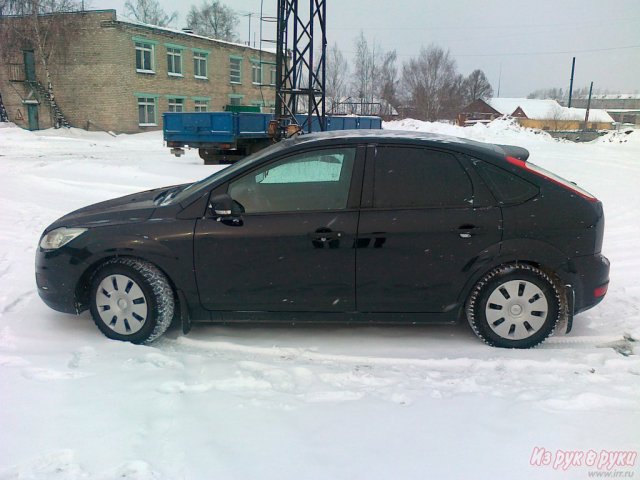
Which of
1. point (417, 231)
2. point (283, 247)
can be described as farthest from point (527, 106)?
point (283, 247)

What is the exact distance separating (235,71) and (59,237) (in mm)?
38694

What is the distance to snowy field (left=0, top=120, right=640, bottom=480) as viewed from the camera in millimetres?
2570

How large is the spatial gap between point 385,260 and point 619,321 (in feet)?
7.25

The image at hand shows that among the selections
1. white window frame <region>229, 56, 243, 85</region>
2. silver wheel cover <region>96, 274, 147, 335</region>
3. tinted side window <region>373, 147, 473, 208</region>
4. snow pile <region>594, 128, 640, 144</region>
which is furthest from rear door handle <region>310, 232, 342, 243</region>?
white window frame <region>229, 56, 243, 85</region>

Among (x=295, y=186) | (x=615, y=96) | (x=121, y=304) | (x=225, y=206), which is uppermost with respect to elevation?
(x=615, y=96)

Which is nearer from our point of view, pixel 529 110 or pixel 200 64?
pixel 200 64

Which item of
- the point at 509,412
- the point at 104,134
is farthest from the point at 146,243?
the point at 104,134

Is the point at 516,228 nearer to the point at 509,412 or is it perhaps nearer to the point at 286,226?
the point at 509,412

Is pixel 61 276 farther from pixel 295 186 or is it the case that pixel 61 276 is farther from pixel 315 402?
pixel 315 402

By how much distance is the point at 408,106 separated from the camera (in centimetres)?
6312

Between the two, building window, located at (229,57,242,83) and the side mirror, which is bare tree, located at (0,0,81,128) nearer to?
building window, located at (229,57,242,83)

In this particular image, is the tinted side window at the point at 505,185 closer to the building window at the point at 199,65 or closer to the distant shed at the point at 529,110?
the building window at the point at 199,65

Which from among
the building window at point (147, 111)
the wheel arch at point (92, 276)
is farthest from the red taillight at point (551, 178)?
the building window at point (147, 111)

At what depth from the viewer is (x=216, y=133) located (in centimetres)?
1734
